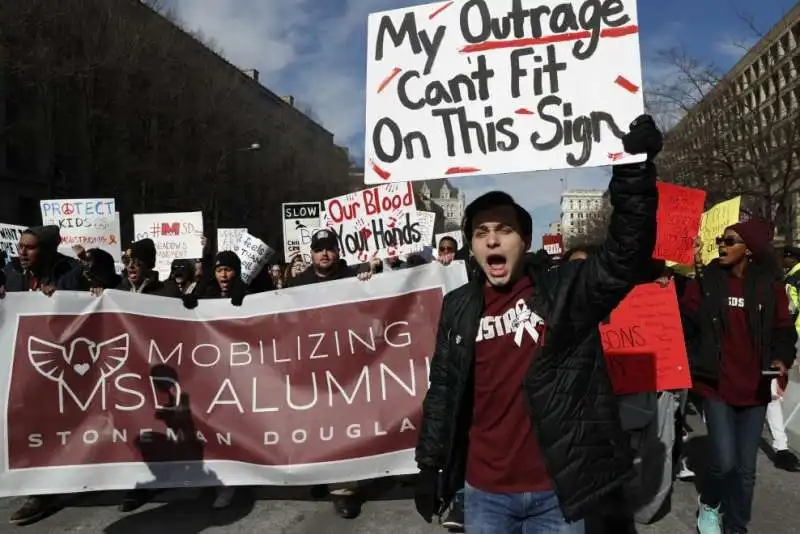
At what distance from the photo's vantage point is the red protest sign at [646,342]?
4.03 metres

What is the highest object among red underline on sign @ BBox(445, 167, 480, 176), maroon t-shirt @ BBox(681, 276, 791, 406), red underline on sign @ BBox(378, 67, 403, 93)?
red underline on sign @ BBox(378, 67, 403, 93)

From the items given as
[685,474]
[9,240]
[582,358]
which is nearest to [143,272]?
[582,358]

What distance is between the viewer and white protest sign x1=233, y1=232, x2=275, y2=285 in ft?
22.1

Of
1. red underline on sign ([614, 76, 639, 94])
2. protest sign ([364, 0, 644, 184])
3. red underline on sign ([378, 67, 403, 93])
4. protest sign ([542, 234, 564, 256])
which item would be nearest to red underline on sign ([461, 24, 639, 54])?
protest sign ([364, 0, 644, 184])

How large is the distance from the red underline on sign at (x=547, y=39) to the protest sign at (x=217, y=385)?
175 cm

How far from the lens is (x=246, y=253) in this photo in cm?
725

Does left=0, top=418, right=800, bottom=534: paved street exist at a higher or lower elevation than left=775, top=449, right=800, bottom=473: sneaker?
higher

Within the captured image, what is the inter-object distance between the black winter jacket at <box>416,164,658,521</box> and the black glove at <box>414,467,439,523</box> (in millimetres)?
206

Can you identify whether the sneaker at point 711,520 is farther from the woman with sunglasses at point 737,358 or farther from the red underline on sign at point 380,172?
the red underline on sign at point 380,172

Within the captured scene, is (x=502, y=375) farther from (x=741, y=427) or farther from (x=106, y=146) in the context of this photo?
(x=106, y=146)

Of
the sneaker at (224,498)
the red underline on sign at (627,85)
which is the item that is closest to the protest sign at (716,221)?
the red underline on sign at (627,85)

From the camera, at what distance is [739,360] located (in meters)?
3.49

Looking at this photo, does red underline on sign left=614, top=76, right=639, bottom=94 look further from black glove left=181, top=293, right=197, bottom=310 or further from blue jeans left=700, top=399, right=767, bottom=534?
black glove left=181, top=293, right=197, bottom=310

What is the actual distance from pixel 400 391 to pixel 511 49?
2330 millimetres
